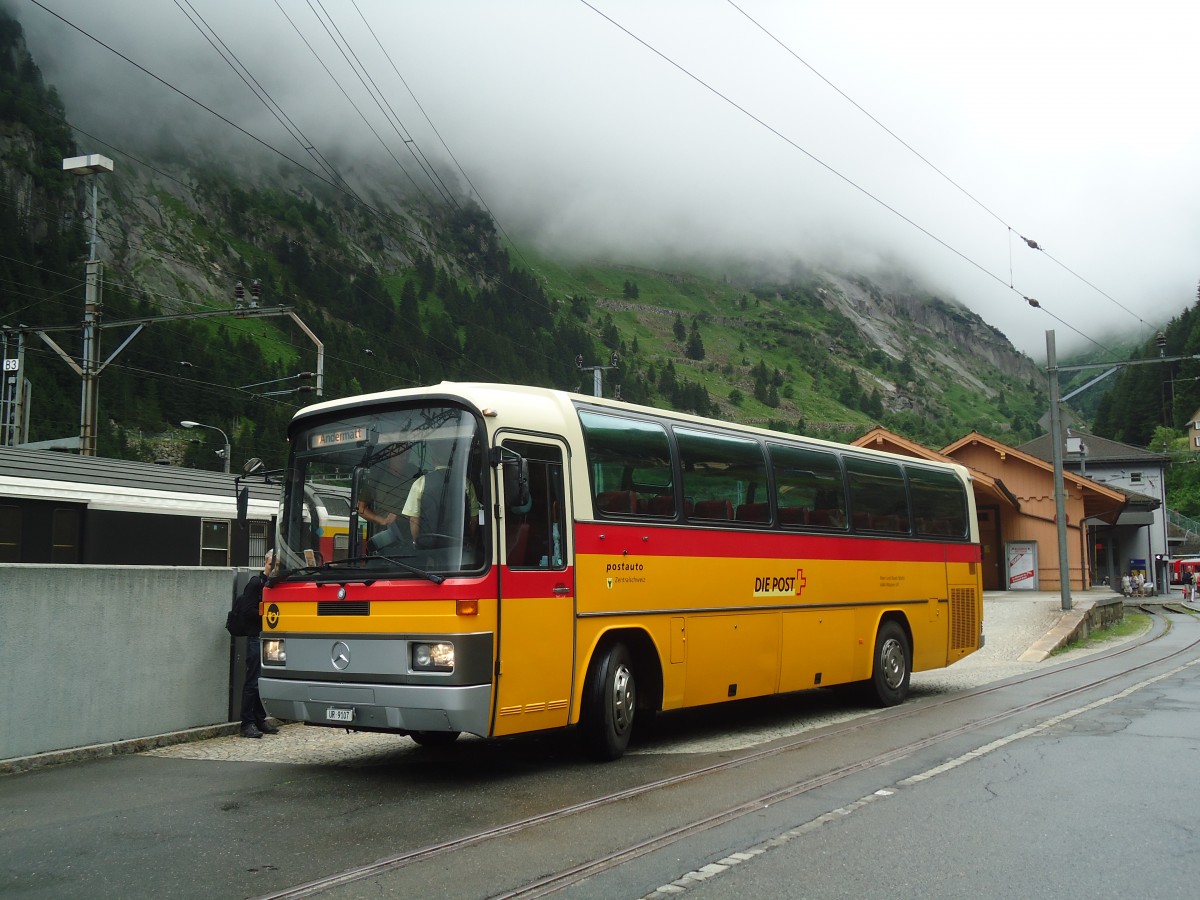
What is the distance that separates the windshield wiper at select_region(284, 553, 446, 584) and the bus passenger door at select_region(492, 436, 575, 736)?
52 centimetres

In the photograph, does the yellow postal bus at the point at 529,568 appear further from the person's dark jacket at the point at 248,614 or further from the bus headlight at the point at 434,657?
the person's dark jacket at the point at 248,614

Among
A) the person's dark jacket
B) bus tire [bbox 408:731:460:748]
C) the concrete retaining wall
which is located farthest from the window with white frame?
bus tire [bbox 408:731:460:748]

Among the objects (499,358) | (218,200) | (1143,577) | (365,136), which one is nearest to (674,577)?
(1143,577)

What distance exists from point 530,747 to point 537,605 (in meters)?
2.53

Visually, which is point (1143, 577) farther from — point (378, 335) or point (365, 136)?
point (365, 136)

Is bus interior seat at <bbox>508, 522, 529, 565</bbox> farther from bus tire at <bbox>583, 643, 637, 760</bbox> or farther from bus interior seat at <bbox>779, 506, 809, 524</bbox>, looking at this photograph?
bus interior seat at <bbox>779, 506, 809, 524</bbox>

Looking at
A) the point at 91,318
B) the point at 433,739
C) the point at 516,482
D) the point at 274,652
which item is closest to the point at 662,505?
the point at 516,482

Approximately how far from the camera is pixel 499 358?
90.0m

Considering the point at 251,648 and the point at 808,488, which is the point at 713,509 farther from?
the point at 251,648

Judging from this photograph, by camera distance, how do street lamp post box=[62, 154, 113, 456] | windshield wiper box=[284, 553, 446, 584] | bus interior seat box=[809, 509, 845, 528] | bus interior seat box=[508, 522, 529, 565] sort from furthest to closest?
1. street lamp post box=[62, 154, 113, 456]
2. bus interior seat box=[809, 509, 845, 528]
3. bus interior seat box=[508, 522, 529, 565]
4. windshield wiper box=[284, 553, 446, 584]

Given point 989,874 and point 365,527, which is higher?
point 365,527

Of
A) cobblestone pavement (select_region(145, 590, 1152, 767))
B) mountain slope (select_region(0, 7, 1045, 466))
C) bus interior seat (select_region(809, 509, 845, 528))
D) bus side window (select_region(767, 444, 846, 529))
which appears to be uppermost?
mountain slope (select_region(0, 7, 1045, 466))

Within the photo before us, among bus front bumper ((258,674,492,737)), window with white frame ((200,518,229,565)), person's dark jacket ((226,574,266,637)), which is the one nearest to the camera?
bus front bumper ((258,674,492,737))

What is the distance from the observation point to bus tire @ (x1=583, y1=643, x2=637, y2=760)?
9305mm
